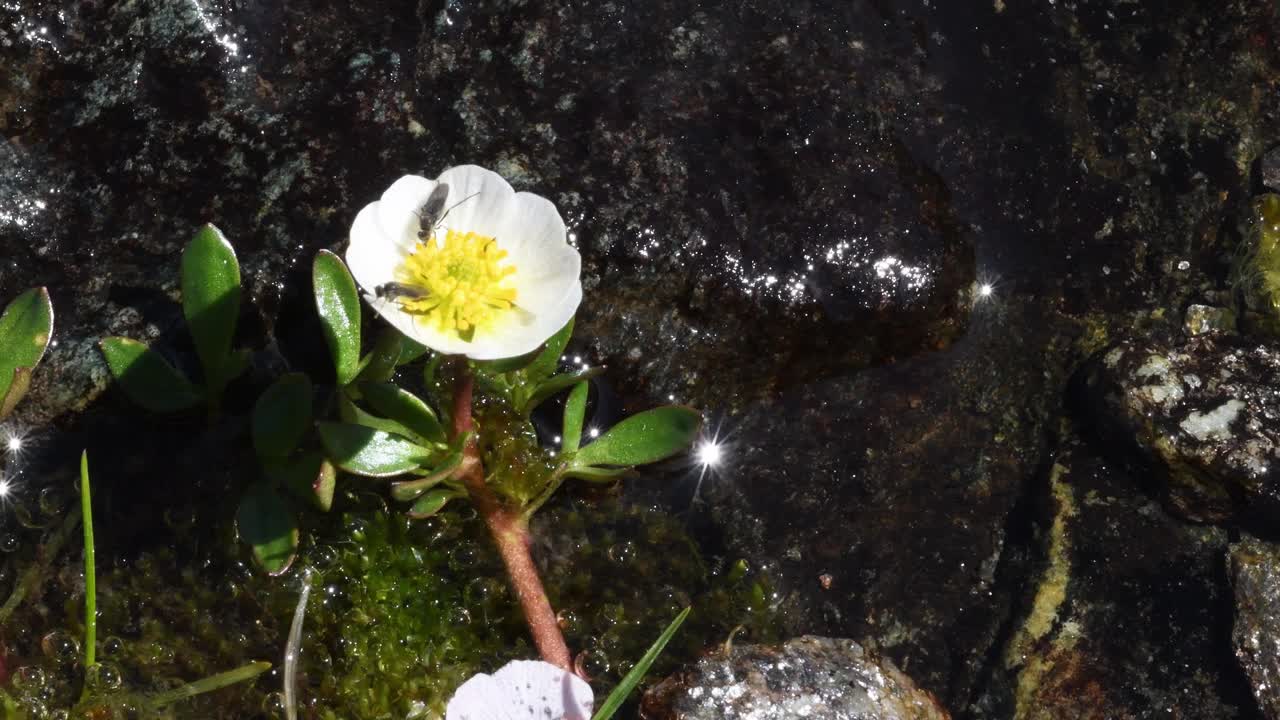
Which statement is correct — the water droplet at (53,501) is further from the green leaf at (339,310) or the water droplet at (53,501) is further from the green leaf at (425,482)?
the green leaf at (425,482)

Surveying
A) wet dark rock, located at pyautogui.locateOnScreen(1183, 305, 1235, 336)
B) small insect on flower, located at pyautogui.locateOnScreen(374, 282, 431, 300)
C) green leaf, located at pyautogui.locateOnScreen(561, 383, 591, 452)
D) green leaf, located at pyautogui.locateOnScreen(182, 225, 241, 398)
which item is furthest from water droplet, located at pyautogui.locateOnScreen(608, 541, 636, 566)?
wet dark rock, located at pyautogui.locateOnScreen(1183, 305, 1235, 336)

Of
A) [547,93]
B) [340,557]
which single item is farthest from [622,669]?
[547,93]

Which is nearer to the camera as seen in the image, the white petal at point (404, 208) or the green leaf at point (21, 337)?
the white petal at point (404, 208)

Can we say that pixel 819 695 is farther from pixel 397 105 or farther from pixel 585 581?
pixel 397 105

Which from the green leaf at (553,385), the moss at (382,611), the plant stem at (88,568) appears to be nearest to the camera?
the plant stem at (88,568)

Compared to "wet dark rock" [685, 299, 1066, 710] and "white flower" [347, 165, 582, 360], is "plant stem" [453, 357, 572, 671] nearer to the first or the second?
"white flower" [347, 165, 582, 360]

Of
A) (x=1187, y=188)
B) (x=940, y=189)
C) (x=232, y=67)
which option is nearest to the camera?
(x=232, y=67)

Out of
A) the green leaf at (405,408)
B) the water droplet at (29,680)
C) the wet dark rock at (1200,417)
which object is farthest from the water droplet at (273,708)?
the wet dark rock at (1200,417)
